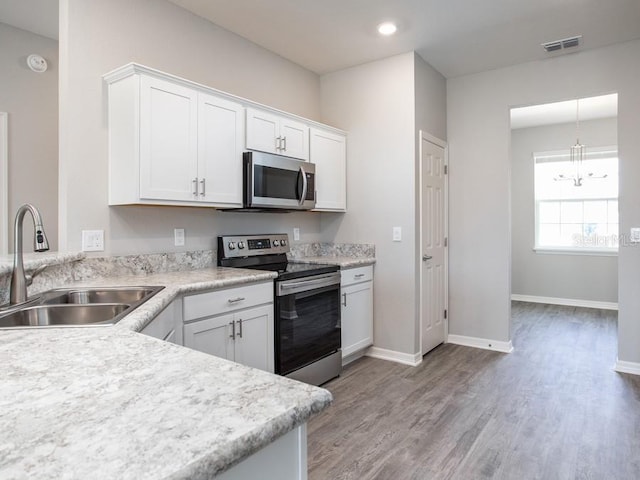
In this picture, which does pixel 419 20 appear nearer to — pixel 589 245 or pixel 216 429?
pixel 216 429

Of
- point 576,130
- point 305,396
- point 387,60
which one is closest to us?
point 305,396

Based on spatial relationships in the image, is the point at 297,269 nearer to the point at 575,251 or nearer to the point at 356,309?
the point at 356,309

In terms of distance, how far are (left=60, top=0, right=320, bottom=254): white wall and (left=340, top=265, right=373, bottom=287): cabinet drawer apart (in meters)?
0.80

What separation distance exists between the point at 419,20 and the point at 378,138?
3.31 feet

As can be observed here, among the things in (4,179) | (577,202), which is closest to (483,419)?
(4,179)

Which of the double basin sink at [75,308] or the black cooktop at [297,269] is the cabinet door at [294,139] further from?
the double basin sink at [75,308]

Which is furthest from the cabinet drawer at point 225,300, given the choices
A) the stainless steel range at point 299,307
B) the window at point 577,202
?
the window at point 577,202

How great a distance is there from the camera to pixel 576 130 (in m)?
5.84

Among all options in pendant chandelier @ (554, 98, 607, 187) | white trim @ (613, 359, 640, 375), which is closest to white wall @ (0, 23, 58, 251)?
white trim @ (613, 359, 640, 375)

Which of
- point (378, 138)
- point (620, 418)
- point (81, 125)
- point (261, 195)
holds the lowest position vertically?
point (620, 418)

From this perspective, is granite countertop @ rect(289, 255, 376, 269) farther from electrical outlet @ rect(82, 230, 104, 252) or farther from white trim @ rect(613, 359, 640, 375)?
white trim @ rect(613, 359, 640, 375)

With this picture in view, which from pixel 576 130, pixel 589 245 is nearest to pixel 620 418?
pixel 589 245

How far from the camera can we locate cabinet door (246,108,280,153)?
288cm

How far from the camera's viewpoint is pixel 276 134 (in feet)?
10.1
